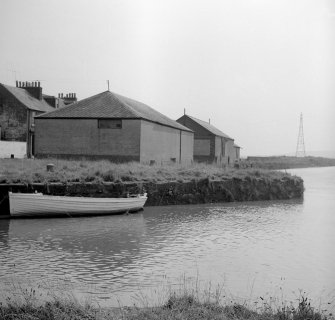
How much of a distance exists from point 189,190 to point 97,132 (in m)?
10.5

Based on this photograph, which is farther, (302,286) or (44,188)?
(44,188)

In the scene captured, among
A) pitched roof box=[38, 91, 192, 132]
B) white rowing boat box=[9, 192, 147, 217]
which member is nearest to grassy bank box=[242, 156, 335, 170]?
pitched roof box=[38, 91, 192, 132]

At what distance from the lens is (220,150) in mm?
61531

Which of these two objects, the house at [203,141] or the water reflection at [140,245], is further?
the house at [203,141]

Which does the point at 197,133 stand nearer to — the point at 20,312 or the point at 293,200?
the point at 293,200

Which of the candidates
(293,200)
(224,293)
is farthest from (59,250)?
(293,200)

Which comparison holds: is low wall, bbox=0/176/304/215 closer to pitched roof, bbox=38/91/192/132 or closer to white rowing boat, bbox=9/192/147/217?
white rowing boat, bbox=9/192/147/217

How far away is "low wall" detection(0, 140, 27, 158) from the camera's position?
41.2 m

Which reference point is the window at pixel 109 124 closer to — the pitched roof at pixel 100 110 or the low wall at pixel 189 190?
the pitched roof at pixel 100 110

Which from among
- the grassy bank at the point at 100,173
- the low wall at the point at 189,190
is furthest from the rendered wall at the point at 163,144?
the low wall at the point at 189,190

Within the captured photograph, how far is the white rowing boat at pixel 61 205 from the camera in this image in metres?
21.2

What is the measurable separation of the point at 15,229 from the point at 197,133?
4098 cm

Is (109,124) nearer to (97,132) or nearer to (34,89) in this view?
(97,132)

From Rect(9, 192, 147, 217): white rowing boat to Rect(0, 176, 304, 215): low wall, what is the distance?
1098 mm
